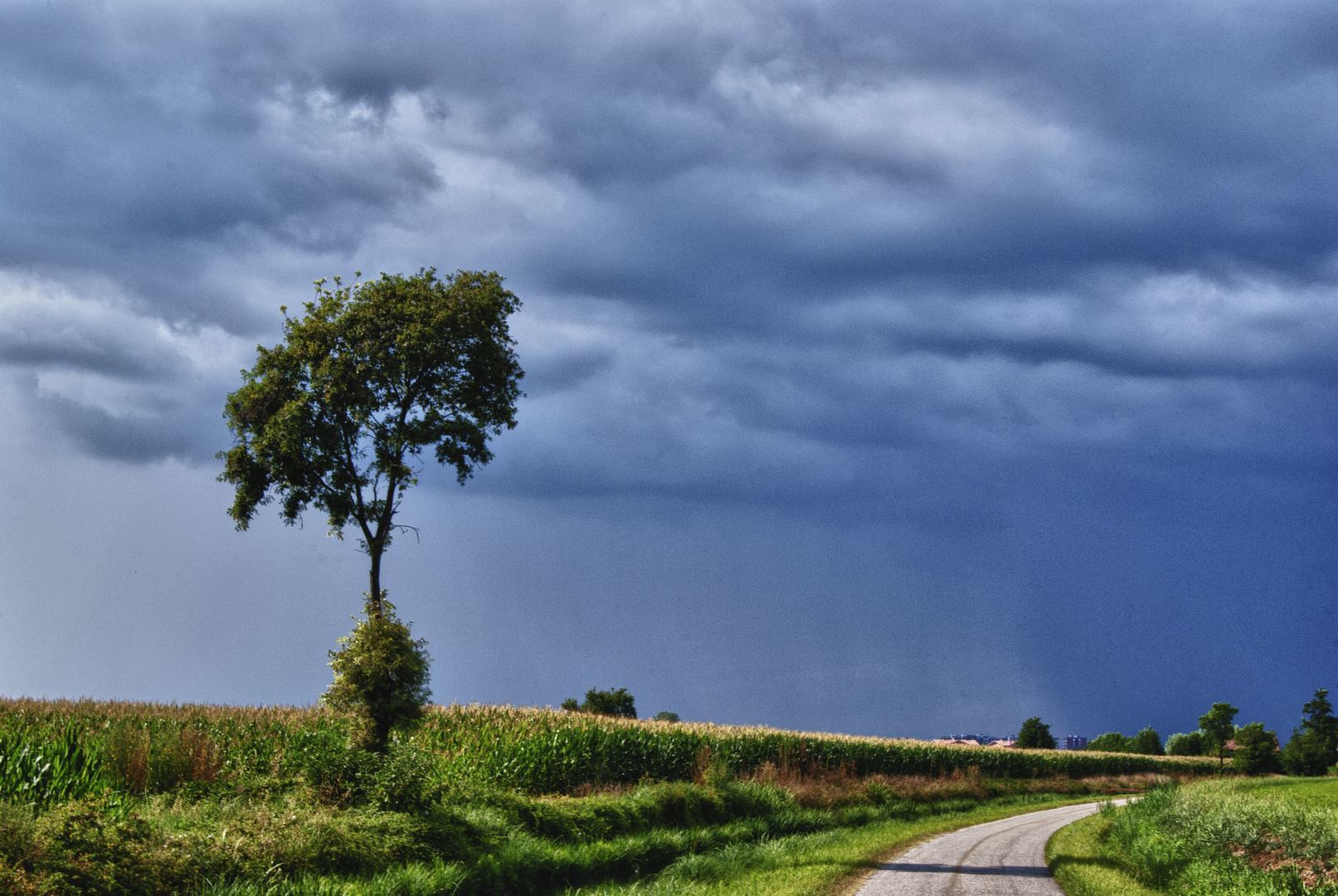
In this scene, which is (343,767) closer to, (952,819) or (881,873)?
(881,873)

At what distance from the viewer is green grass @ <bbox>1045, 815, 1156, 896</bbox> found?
49.5 feet

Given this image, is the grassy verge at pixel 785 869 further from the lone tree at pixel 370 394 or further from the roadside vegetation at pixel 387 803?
the lone tree at pixel 370 394

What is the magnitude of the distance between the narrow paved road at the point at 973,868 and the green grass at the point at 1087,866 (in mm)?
284

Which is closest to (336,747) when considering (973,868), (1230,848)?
(973,868)

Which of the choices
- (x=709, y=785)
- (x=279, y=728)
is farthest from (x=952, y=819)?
(x=279, y=728)

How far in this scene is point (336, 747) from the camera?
16.5 metres

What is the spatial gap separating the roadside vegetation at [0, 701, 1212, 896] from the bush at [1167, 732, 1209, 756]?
87952 millimetres

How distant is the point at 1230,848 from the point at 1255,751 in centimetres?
7795

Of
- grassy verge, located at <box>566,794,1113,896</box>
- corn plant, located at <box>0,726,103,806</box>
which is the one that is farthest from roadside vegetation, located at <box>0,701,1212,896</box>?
grassy verge, located at <box>566,794,1113,896</box>

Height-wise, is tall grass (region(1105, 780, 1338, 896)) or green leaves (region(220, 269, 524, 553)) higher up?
green leaves (region(220, 269, 524, 553))

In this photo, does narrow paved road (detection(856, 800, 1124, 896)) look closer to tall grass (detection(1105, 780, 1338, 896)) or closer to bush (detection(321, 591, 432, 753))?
tall grass (detection(1105, 780, 1338, 896))

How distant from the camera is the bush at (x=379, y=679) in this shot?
18828 mm

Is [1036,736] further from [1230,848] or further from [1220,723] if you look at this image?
[1230,848]

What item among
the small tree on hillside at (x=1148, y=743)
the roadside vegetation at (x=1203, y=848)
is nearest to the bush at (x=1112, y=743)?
the small tree on hillside at (x=1148, y=743)
